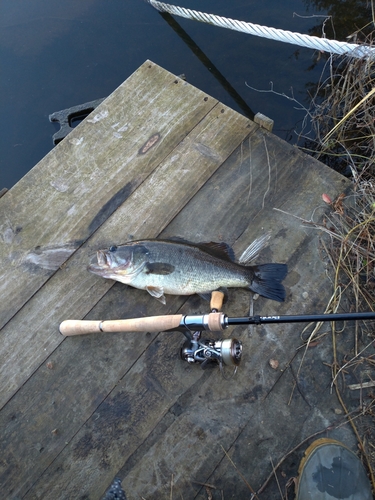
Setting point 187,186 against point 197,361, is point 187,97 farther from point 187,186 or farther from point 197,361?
point 197,361

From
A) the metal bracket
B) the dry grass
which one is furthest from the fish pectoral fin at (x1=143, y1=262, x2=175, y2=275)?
the metal bracket

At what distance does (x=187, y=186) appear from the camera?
4.09 meters

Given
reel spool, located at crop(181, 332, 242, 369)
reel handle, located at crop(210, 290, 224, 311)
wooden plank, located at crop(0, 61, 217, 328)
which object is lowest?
reel spool, located at crop(181, 332, 242, 369)

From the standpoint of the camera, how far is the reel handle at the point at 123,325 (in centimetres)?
299

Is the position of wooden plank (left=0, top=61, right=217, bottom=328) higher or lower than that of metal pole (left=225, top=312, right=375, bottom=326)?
higher

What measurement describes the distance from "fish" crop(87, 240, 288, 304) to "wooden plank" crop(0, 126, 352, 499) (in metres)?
0.16

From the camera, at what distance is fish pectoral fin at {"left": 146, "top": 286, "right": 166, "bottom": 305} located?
3.52 m

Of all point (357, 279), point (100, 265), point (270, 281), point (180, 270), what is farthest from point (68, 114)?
point (357, 279)

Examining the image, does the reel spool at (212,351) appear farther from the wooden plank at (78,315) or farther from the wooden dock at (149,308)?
the wooden plank at (78,315)

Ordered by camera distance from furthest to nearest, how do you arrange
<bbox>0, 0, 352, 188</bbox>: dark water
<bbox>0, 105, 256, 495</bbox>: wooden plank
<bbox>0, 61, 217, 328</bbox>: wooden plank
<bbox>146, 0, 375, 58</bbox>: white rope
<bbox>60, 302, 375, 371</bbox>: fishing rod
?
<bbox>0, 0, 352, 188</bbox>: dark water → <bbox>146, 0, 375, 58</bbox>: white rope → <bbox>0, 61, 217, 328</bbox>: wooden plank → <bbox>0, 105, 256, 495</bbox>: wooden plank → <bbox>60, 302, 375, 371</bbox>: fishing rod

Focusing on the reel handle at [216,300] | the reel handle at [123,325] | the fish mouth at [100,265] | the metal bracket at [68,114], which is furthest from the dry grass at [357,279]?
the metal bracket at [68,114]

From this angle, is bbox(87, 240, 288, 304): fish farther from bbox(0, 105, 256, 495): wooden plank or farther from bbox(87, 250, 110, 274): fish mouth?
Result: bbox(0, 105, 256, 495): wooden plank

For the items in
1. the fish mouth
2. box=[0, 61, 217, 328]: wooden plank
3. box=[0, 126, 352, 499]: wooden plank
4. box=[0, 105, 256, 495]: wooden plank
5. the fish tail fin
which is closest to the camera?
box=[0, 126, 352, 499]: wooden plank

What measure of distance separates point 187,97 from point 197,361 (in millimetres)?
→ 2933
